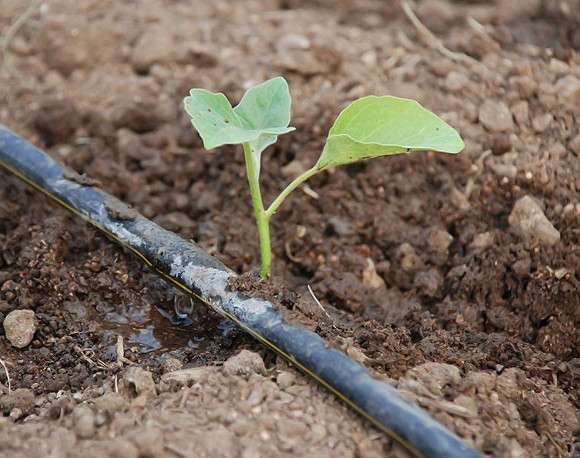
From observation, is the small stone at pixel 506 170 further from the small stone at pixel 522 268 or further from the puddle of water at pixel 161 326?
the puddle of water at pixel 161 326

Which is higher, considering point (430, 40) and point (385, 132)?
point (385, 132)

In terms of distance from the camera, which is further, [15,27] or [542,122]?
[15,27]

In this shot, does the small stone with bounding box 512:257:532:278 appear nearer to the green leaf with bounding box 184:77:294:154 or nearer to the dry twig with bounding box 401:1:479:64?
the green leaf with bounding box 184:77:294:154

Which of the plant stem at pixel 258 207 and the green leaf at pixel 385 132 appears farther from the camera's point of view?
the plant stem at pixel 258 207

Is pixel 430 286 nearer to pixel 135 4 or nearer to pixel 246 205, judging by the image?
pixel 246 205

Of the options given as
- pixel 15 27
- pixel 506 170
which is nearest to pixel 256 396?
pixel 506 170

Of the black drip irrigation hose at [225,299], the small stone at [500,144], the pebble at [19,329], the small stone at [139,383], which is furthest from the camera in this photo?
the small stone at [500,144]

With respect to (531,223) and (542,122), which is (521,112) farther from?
(531,223)

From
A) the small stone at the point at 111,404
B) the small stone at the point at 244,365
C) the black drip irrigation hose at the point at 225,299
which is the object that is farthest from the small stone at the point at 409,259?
the small stone at the point at 111,404

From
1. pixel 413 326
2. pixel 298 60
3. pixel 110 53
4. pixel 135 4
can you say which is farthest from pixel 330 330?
pixel 135 4
